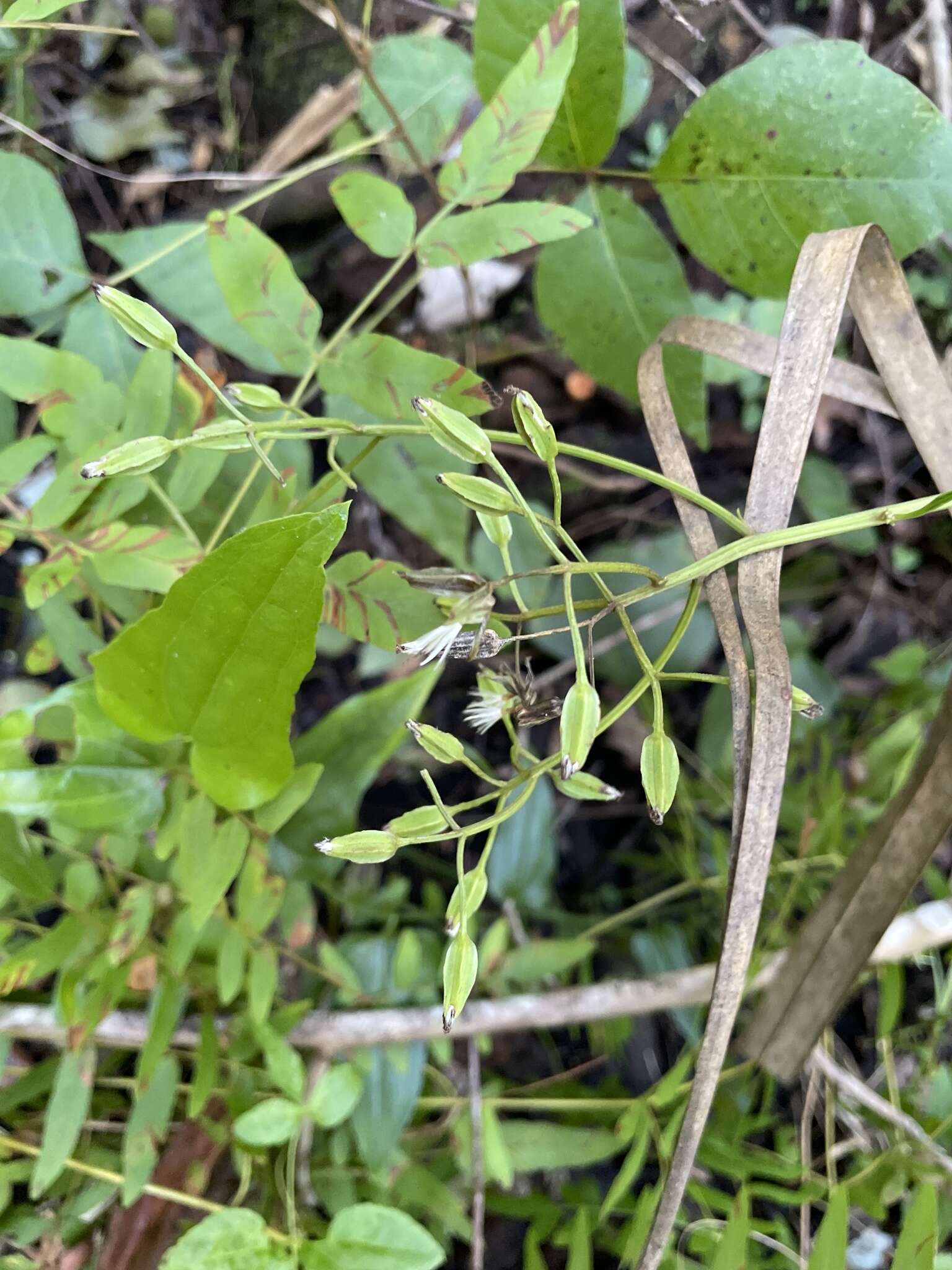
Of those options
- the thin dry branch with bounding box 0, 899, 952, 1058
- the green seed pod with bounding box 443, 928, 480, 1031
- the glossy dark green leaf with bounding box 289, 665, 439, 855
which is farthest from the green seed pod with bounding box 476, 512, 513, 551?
the thin dry branch with bounding box 0, 899, 952, 1058

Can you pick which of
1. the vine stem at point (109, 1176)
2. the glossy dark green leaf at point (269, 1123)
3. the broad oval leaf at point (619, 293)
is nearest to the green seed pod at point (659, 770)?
the broad oval leaf at point (619, 293)

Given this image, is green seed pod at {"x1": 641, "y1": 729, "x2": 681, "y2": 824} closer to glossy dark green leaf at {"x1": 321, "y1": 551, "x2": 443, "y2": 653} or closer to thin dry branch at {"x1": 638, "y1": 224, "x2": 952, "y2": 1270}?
thin dry branch at {"x1": 638, "y1": 224, "x2": 952, "y2": 1270}

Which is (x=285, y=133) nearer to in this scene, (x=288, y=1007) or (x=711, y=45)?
(x=711, y=45)

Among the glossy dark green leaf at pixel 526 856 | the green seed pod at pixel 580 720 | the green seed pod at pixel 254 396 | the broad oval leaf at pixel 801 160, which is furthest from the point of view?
the glossy dark green leaf at pixel 526 856

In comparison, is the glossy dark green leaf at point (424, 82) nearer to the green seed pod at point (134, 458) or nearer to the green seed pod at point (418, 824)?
the green seed pod at point (134, 458)

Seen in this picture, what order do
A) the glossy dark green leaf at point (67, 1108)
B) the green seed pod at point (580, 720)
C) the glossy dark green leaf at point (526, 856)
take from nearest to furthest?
the green seed pod at point (580, 720) → the glossy dark green leaf at point (67, 1108) → the glossy dark green leaf at point (526, 856)

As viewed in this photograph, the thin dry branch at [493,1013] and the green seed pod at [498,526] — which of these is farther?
the thin dry branch at [493,1013]

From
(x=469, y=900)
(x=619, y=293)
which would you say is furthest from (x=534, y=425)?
(x=619, y=293)
